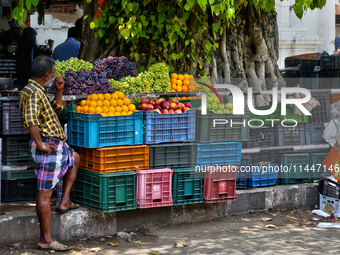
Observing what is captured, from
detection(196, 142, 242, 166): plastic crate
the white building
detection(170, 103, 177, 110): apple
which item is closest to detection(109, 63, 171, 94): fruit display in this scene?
detection(170, 103, 177, 110): apple

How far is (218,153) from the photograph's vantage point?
579 cm

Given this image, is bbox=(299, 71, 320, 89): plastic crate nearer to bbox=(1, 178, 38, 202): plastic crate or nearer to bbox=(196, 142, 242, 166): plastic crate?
bbox=(196, 142, 242, 166): plastic crate

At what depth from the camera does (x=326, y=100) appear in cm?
717

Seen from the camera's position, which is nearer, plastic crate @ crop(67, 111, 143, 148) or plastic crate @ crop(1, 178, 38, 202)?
plastic crate @ crop(67, 111, 143, 148)

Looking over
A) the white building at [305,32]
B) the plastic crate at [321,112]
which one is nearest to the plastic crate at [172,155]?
the plastic crate at [321,112]

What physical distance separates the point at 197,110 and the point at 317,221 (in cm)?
224

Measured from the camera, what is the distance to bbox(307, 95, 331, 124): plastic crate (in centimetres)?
712

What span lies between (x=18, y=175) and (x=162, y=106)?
1.89 m

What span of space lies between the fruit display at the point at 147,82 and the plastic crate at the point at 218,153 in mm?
→ 968

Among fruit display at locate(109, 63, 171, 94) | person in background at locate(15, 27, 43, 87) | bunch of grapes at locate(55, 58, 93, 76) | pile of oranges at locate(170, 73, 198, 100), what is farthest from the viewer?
person in background at locate(15, 27, 43, 87)

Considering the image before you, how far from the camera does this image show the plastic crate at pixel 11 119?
532cm

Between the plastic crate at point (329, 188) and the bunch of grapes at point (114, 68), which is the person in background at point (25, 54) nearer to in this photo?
the bunch of grapes at point (114, 68)

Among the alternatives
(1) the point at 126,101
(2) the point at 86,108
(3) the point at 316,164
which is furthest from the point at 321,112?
(2) the point at 86,108

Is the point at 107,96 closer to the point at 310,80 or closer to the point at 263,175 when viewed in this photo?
the point at 263,175
